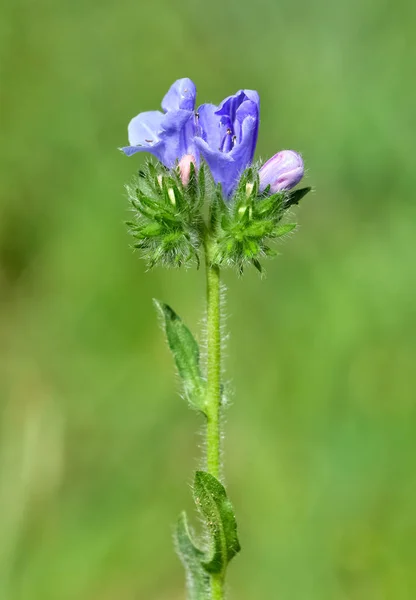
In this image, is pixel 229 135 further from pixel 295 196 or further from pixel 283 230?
pixel 283 230

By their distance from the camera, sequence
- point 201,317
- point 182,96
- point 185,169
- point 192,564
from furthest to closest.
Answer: point 201,317, point 192,564, point 182,96, point 185,169

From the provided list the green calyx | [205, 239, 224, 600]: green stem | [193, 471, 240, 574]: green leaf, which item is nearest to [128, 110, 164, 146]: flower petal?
the green calyx

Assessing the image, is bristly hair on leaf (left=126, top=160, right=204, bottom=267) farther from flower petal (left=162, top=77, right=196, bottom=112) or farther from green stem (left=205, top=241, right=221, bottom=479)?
flower petal (left=162, top=77, right=196, bottom=112)

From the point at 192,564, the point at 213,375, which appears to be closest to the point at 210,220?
the point at 213,375

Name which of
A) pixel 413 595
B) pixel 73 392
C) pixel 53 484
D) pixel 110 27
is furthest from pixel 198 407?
pixel 110 27

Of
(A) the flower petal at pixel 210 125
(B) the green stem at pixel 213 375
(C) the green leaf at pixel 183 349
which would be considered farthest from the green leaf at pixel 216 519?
(A) the flower petal at pixel 210 125
